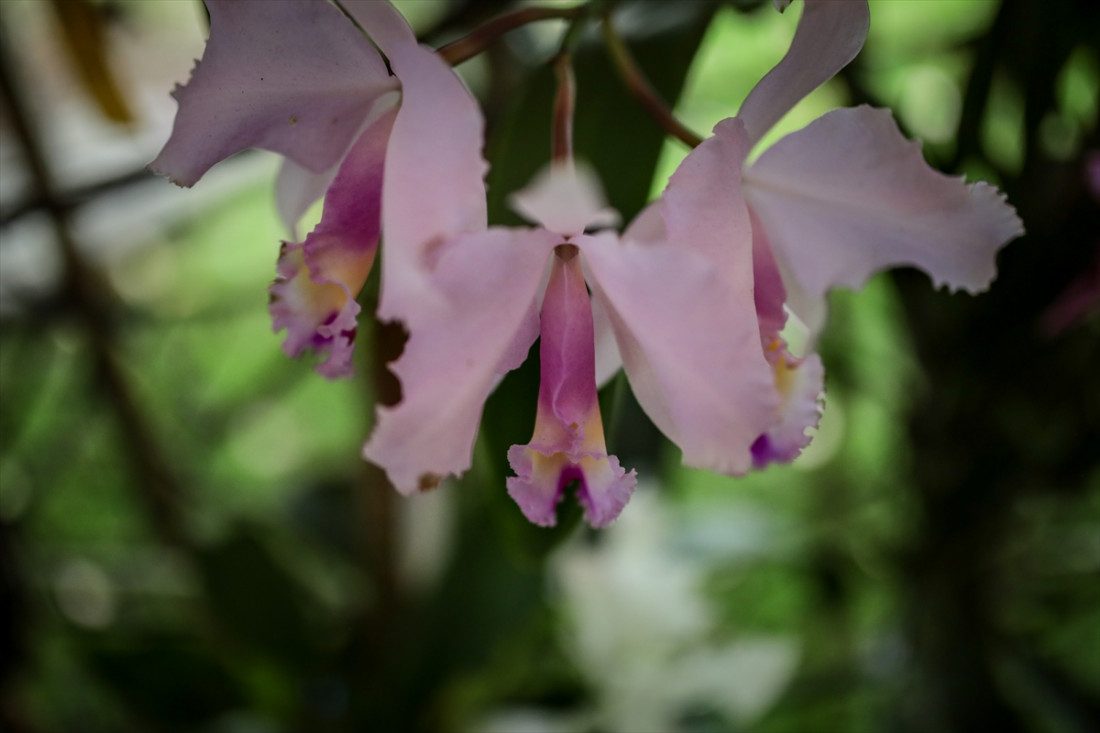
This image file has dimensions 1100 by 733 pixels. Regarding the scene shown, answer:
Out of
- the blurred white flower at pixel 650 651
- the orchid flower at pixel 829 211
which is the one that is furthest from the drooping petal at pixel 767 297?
the blurred white flower at pixel 650 651

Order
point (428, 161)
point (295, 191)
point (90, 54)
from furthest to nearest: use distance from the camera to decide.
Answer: point (90, 54)
point (295, 191)
point (428, 161)

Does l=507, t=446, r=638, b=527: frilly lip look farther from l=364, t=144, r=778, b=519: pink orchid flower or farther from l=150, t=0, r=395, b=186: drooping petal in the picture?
l=150, t=0, r=395, b=186: drooping petal

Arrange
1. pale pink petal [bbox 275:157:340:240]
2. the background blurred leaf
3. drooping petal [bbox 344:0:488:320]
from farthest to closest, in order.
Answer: the background blurred leaf → pale pink petal [bbox 275:157:340:240] → drooping petal [bbox 344:0:488:320]

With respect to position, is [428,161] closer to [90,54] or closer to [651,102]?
[651,102]

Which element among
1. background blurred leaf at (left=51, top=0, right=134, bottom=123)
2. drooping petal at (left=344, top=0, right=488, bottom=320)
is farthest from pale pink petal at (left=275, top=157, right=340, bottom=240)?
background blurred leaf at (left=51, top=0, right=134, bottom=123)

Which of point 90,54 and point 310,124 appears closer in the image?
point 310,124

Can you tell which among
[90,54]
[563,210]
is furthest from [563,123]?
[90,54]

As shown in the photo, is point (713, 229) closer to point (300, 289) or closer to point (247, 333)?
point (300, 289)
